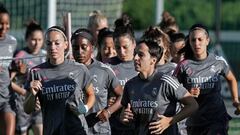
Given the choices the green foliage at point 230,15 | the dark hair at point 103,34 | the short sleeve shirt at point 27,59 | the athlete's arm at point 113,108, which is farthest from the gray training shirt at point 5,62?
the green foliage at point 230,15

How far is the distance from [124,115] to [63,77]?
0.84 metres

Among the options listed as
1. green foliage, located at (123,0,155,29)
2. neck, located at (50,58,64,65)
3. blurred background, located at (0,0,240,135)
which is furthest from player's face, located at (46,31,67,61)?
green foliage, located at (123,0,155,29)

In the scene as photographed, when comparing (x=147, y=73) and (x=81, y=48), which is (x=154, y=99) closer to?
(x=147, y=73)

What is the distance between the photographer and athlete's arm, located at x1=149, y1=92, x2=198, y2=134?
10562mm

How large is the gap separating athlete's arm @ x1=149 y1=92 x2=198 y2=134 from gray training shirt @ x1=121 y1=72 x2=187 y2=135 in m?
0.07

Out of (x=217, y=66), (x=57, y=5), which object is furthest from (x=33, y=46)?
(x=217, y=66)

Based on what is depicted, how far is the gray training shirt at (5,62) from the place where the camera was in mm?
14172

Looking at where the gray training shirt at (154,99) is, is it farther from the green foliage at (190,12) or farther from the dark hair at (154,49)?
the green foliage at (190,12)

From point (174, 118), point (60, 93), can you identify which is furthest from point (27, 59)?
point (174, 118)

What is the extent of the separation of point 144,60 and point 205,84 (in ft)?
6.14

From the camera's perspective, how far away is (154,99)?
35.6ft

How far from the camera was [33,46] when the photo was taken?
53.8 feet

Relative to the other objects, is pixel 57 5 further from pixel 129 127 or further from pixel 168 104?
pixel 168 104

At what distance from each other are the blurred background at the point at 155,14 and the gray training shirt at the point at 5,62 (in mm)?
3065
